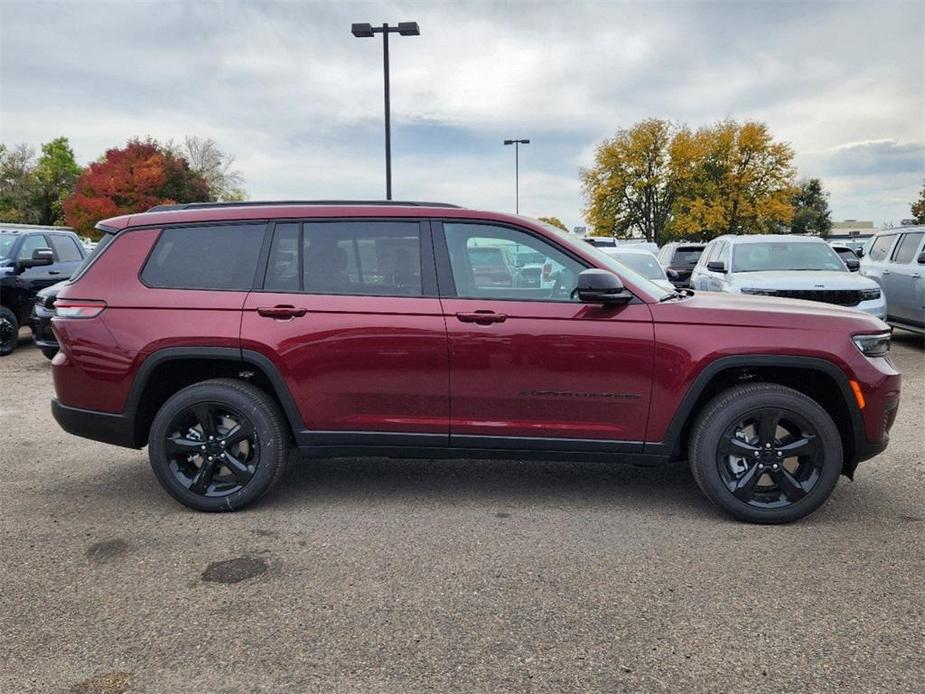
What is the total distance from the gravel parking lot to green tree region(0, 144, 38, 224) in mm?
68326

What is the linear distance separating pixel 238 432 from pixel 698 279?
953cm

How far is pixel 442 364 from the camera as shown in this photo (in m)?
3.96

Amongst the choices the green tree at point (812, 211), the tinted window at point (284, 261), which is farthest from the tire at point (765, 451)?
the green tree at point (812, 211)

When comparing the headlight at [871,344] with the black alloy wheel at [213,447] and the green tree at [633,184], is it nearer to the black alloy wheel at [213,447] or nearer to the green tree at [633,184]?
the black alloy wheel at [213,447]

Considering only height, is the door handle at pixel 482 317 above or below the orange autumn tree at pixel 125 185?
below

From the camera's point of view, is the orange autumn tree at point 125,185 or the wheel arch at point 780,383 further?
the orange autumn tree at point 125,185

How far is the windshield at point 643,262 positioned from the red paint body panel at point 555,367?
21.1ft

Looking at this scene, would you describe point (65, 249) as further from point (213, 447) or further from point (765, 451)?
point (765, 451)

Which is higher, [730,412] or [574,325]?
[574,325]

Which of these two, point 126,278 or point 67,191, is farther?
point 67,191

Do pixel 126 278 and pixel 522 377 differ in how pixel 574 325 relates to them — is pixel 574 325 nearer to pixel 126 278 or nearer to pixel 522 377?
pixel 522 377

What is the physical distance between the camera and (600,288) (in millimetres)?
3740

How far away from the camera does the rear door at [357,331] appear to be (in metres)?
3.98

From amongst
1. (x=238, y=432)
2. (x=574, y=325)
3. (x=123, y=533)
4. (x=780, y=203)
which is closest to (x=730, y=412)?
(x=574, y=325)
